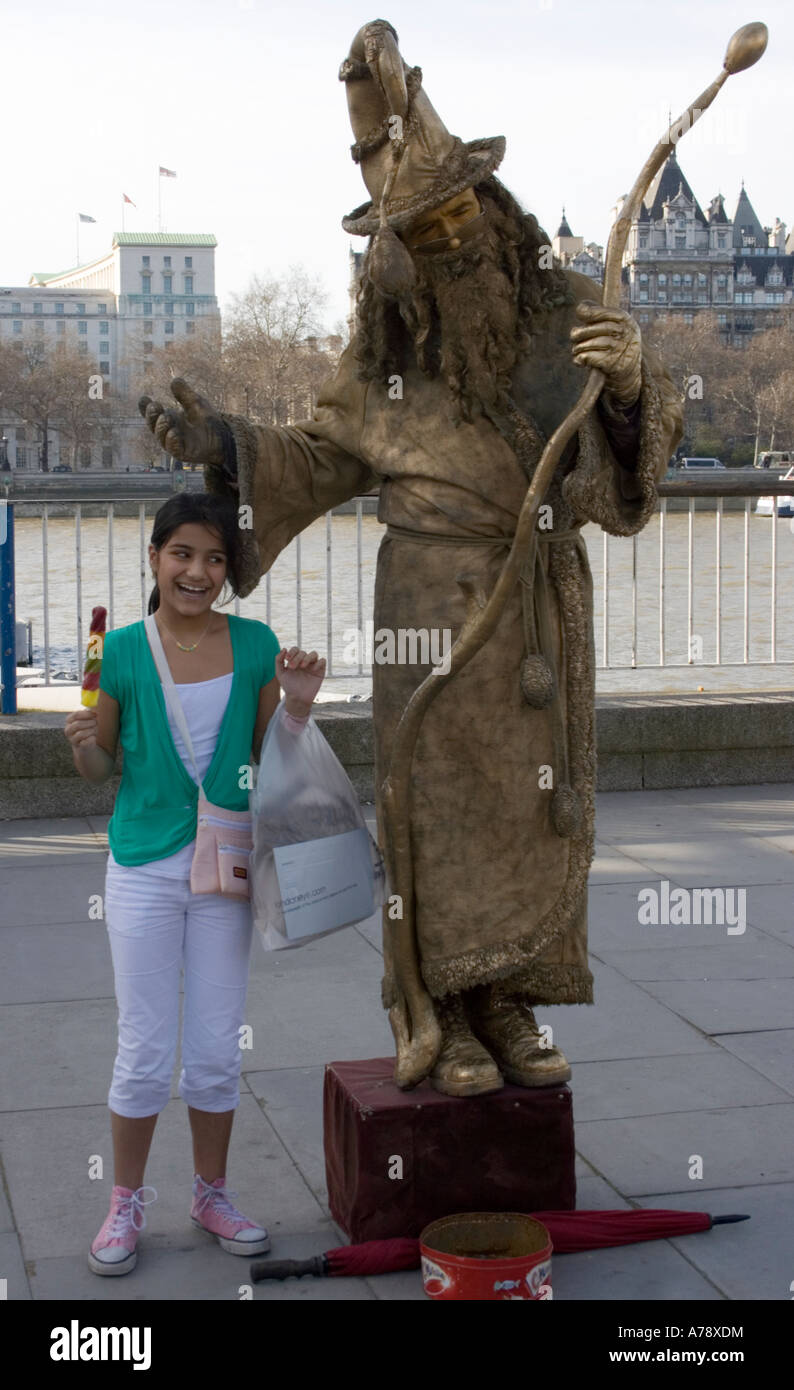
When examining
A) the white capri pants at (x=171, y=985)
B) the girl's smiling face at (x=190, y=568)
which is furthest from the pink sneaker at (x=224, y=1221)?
the girl's smiling face at (x=190, y=568)

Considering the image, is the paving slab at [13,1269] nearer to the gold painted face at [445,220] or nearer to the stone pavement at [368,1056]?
the stone pavement at [368,1056]

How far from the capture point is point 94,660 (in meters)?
3.28

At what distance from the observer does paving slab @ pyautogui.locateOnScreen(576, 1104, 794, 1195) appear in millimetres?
3752

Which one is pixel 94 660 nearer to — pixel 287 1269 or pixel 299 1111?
pixel 287 1269

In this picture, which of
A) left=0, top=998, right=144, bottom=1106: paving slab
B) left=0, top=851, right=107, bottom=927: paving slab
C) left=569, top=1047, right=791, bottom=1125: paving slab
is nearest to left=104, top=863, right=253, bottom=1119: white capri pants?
left=0, top=998, right=144, bottom=1106: paving slab

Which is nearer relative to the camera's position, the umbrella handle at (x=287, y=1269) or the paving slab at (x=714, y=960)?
the umbrella handle at (x=287, y=1269)

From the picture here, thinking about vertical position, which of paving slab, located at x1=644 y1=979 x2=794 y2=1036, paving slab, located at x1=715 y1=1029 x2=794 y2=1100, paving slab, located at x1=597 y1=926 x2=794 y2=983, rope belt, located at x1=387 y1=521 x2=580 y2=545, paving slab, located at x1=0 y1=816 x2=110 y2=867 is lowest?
paving slab, located at x1=715 y1=1029 x2=794 y2=1100

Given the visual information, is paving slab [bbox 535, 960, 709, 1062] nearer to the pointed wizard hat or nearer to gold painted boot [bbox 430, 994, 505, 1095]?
gold painted boot [bbox 430, 994, 505, 1095]

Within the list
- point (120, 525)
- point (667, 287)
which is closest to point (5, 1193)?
point (120, 525)

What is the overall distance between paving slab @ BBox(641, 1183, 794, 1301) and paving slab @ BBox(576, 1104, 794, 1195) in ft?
0.19

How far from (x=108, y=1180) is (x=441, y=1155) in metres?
0.83

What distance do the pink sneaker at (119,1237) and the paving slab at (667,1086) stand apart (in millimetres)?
1215

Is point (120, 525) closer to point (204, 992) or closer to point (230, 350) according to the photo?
point (204, 992)

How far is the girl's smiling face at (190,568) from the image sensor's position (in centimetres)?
341
